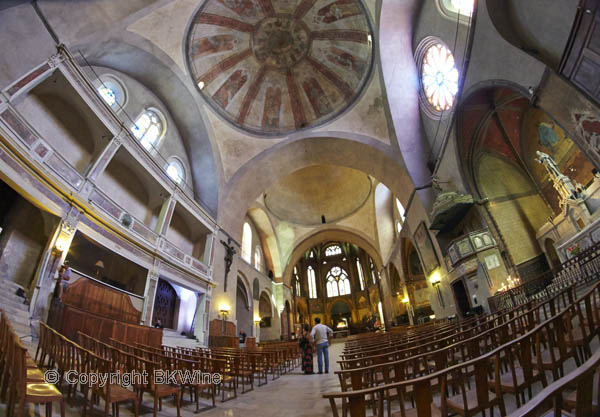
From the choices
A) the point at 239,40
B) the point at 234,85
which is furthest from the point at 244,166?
the point at 239,40

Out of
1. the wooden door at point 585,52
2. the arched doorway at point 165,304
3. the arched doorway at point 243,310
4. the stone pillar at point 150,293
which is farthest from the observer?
the arched doorway at point 243,310

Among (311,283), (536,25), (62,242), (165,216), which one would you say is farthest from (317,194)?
(62,242)

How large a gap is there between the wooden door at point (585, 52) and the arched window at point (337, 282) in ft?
100

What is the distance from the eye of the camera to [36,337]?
505cm

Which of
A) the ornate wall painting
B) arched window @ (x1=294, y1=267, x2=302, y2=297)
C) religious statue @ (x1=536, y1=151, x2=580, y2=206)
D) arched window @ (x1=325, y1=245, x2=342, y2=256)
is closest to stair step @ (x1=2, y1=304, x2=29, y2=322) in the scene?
the ornate wall painting

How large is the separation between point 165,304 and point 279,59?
14367mm

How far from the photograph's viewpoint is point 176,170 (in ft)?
44.0

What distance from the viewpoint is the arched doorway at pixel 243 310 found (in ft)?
58.3

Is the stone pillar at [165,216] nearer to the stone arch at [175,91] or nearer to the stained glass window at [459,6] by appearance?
the stone arch at [175,91]

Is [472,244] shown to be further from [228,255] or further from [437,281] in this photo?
[228,255]

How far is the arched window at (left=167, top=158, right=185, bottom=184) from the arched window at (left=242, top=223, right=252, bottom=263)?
6.88 metres

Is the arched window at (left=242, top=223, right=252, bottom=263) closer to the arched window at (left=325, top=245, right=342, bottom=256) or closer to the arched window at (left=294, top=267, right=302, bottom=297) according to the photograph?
the arched window at (left=294, top=267, right=302, bottom=297)

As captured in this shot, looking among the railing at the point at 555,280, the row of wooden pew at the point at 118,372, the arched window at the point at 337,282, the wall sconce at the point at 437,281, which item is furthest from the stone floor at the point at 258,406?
the arched window at the point at 337,282

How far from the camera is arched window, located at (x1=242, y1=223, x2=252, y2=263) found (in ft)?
64.4
